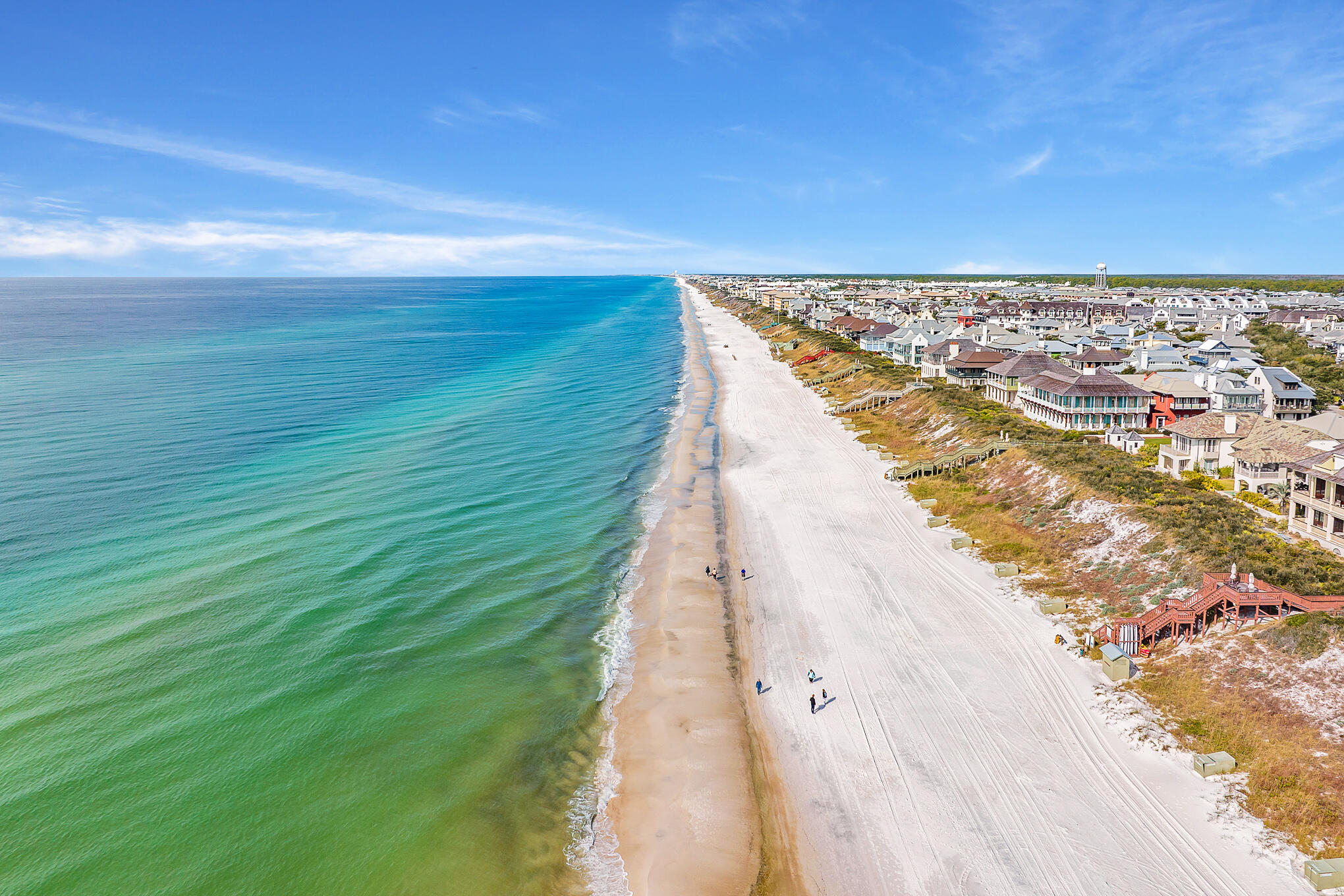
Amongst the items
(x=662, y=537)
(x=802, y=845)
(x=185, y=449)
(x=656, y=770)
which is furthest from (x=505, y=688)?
(x=185, y=449)

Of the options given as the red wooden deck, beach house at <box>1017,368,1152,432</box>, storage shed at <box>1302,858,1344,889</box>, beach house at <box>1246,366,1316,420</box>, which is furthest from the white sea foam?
beach house at <box>1246,366,1316,420</box>

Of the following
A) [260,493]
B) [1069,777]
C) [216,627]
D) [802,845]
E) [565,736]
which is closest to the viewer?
[802,845]

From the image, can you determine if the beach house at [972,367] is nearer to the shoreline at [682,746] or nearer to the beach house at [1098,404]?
the beach house at [1098,404]

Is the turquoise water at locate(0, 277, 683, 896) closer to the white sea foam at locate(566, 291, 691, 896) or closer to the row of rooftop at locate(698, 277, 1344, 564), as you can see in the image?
the white sea foam at locate(566, 291, 691, 896)

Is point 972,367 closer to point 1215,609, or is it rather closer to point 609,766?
point 1215,609

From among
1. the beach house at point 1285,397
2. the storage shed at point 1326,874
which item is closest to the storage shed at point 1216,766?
the storage shed at point 1326,874

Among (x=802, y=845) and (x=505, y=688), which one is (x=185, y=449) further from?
(x=802, y=845)
